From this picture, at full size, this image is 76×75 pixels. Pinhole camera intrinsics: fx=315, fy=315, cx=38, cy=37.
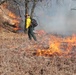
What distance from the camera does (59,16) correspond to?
38.2 m

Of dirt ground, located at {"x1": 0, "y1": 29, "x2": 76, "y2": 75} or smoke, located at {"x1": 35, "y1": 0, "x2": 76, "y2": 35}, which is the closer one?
dirt ground, located at {"x1": 0, "y1": 29, "x2": 76, "y2": 75}

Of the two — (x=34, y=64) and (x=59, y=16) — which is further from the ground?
(x=34, y=64)

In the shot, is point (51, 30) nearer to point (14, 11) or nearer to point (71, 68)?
point (14, 11)

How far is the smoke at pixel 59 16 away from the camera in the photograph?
120 ft

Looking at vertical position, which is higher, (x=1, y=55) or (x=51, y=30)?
(x=1, y=55)

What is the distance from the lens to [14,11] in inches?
1390

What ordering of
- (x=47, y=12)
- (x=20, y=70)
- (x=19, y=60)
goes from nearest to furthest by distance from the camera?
(x=20, y=70) < (x=19, y=60) < (x=47, y=12)

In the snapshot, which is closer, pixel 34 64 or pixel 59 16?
pixel 34 64

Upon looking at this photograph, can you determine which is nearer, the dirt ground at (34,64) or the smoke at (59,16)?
the dirt ground at (34,64)

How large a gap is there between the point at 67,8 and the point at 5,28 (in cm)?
1066

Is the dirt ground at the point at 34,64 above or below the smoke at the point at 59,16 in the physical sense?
above

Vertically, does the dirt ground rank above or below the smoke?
above

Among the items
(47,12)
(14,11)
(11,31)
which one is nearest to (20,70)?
(11,31)

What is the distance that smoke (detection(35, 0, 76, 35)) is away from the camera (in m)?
36.7
